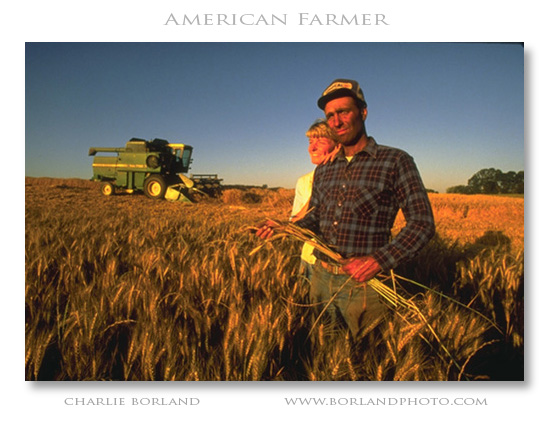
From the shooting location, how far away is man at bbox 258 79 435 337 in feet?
3.29

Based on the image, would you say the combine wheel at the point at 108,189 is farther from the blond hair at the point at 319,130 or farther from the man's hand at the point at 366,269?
the man's hand at the point at 366,269

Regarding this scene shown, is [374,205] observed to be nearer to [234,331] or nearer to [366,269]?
[366,269]

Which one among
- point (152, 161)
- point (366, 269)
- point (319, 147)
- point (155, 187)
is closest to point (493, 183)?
point (319, 147)

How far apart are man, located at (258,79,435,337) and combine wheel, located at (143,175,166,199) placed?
4989mm

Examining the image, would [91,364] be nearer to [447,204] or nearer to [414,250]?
[414,250]

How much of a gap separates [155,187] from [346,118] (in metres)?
5.48

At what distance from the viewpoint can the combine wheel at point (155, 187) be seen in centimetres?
567

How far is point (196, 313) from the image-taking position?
105 centimetres

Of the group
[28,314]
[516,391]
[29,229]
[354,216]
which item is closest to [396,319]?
[354,216]

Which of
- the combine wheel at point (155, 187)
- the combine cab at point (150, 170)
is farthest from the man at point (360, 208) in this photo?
the combine wheel at point (155, 187)

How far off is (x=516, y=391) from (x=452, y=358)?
762 millimetres

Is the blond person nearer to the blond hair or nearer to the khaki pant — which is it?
the blond hair
